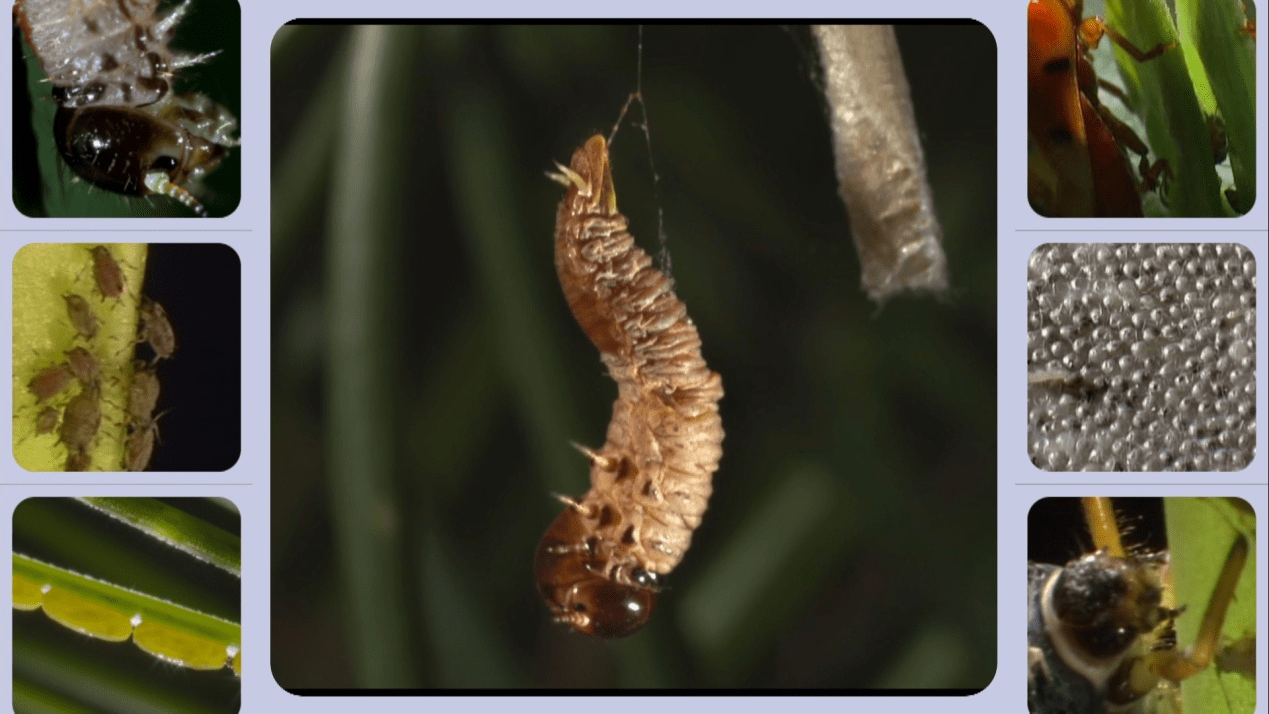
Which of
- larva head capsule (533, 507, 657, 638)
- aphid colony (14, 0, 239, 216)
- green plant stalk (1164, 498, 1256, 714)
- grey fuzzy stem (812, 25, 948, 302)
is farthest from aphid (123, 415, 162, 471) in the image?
green plant stalk (1164, 498, 1256, 714)

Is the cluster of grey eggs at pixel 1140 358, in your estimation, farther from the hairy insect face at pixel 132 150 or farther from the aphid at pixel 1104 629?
the hairy insect face at pixel 132 150

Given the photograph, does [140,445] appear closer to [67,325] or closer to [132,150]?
[67,325]

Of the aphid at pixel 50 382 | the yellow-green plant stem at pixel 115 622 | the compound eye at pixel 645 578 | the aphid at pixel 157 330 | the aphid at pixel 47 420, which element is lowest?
the yellow-green plant stem at pixel 115 622

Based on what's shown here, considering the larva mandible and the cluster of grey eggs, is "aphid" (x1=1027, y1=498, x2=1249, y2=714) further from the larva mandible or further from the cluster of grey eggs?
the larva mandible

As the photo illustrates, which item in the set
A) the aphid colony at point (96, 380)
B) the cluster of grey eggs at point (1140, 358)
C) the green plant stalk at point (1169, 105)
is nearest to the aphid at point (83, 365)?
the aphid colony at point (96, 380)

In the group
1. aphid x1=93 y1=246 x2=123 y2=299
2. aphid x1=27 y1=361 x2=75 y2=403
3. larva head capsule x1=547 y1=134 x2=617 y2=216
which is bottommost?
aphid x1=27 y1=361 x2=75 y2=403

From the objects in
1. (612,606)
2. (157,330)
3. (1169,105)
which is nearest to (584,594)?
(612,606)

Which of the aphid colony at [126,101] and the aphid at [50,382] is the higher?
the aphid colony at [126,101]
